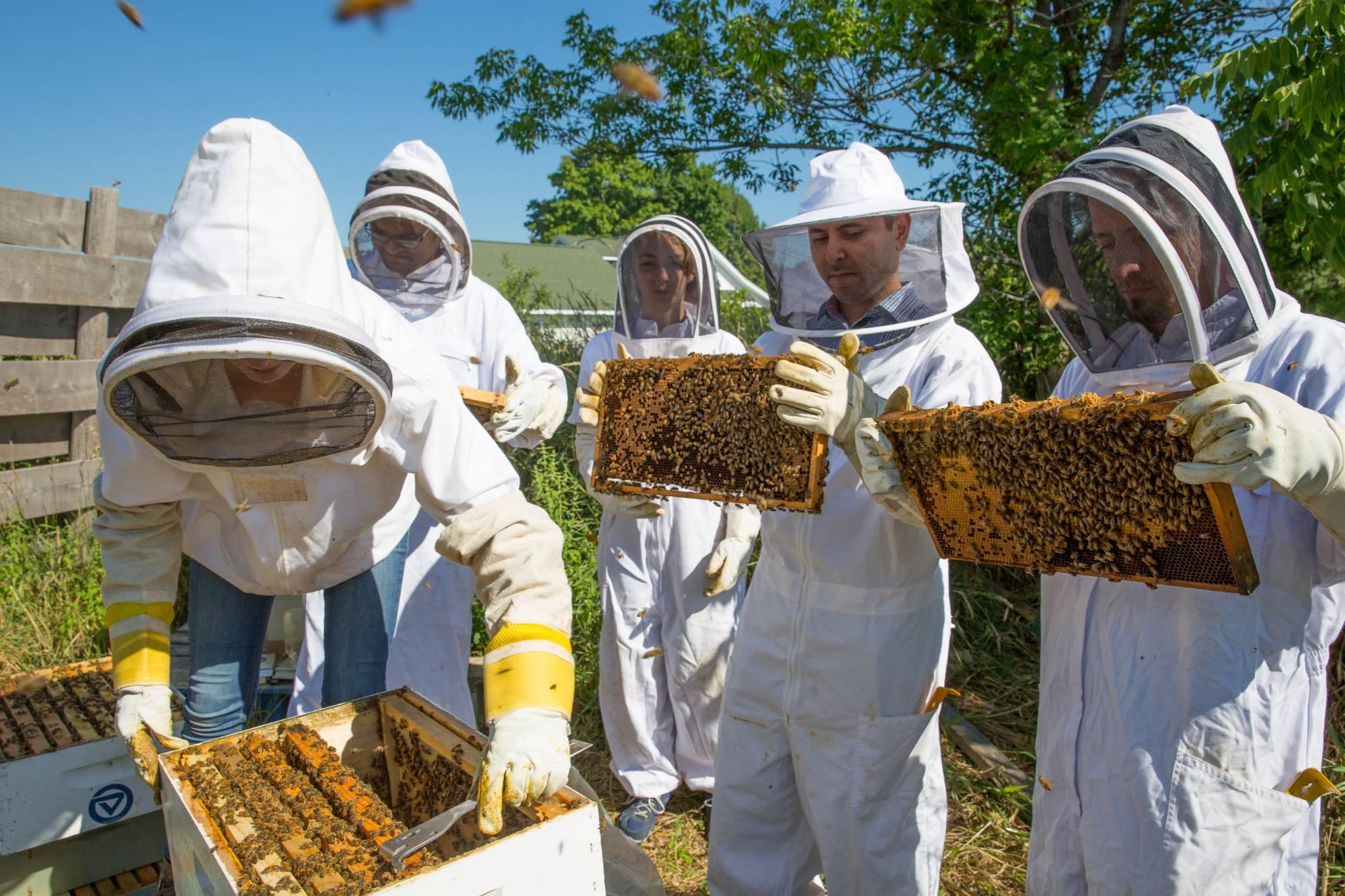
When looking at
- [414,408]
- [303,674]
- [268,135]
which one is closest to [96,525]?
[414,408]

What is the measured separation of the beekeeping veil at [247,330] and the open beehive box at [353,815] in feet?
2.48

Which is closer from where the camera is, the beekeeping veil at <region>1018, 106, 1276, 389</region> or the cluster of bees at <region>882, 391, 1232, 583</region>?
the cluster of bees at <region>882, 391, 1232, 583</region>

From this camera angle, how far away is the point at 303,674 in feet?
13.7

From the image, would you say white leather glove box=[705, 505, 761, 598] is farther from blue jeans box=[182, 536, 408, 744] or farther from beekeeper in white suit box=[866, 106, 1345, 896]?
beekeeper in white suit box=[866, 106, 1345, 896]

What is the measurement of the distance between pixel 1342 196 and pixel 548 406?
3795 millimetres

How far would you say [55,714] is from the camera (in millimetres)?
3184

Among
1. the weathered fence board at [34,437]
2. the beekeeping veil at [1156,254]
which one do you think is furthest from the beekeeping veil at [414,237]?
the weathered fence board at [34,437]

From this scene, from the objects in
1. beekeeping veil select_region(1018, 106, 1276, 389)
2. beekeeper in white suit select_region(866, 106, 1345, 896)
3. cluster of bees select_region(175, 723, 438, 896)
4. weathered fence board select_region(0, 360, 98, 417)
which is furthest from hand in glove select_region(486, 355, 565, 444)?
weathered fence board select_region(0, 360, 98, 417)

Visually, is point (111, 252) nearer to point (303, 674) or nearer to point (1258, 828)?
point (303, 674)

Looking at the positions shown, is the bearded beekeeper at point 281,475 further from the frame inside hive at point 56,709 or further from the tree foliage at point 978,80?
the tree foliage at point 978,80

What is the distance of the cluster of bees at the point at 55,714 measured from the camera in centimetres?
294

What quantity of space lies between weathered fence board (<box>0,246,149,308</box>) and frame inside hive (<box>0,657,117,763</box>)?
3472 millimetres

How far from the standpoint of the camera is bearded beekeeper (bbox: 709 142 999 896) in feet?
8.77

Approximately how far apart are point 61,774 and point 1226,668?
3.49 metres
